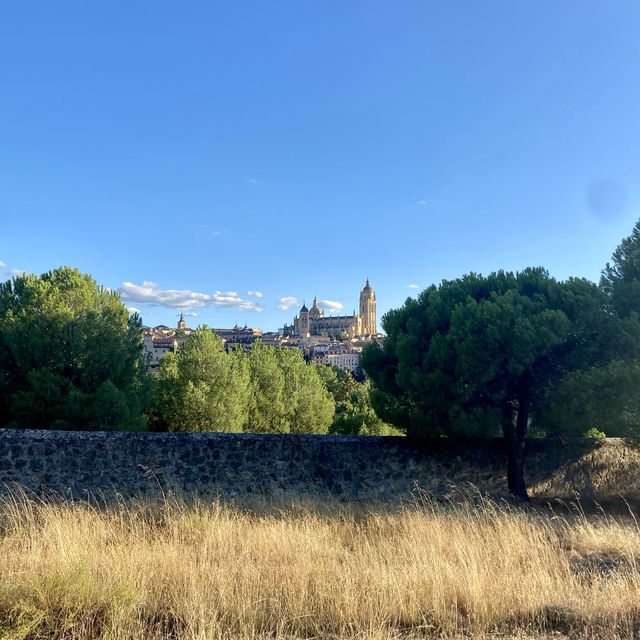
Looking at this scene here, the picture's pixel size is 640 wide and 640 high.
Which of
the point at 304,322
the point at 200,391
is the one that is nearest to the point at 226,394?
the point at 200,391

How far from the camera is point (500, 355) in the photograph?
8.55 metres

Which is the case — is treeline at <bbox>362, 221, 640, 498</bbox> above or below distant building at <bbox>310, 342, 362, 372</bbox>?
below

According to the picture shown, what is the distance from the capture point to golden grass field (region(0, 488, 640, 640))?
3.14m

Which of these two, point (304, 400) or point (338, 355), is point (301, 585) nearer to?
point (304, 400)

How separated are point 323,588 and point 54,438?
670 centimetres

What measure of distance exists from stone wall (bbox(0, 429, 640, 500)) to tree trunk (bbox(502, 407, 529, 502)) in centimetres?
31

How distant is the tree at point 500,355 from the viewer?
848 centimetres

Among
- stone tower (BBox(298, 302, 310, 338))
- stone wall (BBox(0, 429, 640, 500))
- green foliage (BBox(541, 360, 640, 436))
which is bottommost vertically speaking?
stone wall (BBox(0, 429, 640, 500))

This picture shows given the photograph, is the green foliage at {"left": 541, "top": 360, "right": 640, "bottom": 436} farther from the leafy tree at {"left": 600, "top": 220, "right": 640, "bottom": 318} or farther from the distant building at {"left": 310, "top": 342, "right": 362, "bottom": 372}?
the distant building at {"left": 310, "top": 342, "right": 362, "bottom": 372}

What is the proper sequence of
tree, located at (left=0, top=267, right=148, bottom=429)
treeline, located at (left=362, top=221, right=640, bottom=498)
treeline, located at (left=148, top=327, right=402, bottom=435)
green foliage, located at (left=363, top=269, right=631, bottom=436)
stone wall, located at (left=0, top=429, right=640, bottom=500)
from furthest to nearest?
1. treeline, located at (left=148, top=327, right=402, bottom=435)
2. tree, located at (left=0, top=267, right=148, bottom=429)
3. green foliage, located at (left=363, top=269, right=631, bottom=436)
4. stone wall, located at (left=0, top=429, right=640, bottom=500)
5. treeline, located at (left=362, top=221, right=640, bottom=498)

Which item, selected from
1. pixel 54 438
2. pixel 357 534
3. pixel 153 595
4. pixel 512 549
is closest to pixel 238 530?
pixel 357 534

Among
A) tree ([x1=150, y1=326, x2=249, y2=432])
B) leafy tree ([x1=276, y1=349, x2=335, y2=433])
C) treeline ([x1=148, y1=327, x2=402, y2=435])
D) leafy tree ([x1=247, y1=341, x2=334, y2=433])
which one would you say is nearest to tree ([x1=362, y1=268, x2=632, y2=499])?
treeline ([x1=148, y1=327, x2=402, y2=435])

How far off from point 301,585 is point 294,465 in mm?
5572

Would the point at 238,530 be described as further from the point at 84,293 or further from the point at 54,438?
the point at 84,293
